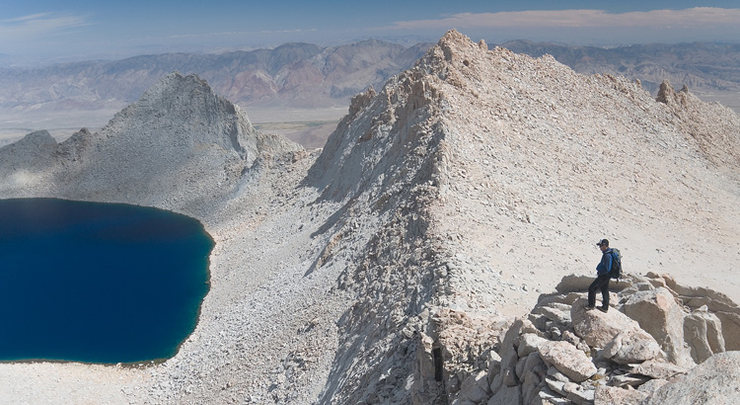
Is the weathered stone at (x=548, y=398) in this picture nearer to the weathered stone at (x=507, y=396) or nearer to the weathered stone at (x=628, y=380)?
the weathered stone at (x=507, y=396)

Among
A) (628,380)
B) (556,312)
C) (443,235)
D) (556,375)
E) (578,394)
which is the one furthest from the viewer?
(443,235)

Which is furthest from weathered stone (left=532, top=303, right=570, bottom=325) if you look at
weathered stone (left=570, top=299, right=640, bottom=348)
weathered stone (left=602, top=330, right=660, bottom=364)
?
weathered stone (left=602, top=330, right=660, bottom=364)

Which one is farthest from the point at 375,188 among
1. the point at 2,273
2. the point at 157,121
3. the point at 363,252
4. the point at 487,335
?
the point at 157,121

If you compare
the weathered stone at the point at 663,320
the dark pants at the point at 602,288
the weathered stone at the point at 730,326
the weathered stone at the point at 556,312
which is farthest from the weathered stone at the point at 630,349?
the weathered stone at the point at 730,326

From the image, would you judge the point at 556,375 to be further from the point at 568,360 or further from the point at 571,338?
the point at 571,338

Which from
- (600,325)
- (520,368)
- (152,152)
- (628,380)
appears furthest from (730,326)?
(152,152)

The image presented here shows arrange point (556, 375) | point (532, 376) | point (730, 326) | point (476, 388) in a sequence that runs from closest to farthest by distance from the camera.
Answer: point (556, 375) < point (532, 376) < point (476, 388) < point (730, 326)

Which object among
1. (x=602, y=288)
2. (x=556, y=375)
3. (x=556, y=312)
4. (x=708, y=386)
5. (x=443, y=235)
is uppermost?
(x=708, y=386)
